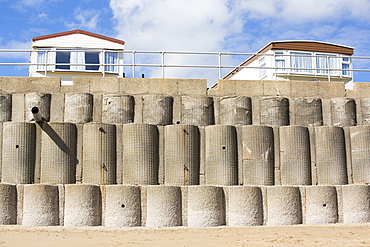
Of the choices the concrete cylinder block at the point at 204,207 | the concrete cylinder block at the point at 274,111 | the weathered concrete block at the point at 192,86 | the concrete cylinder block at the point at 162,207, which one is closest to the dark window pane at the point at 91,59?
the weathered concrete block at the point at 192,86

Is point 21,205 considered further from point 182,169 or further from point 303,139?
point 303,139

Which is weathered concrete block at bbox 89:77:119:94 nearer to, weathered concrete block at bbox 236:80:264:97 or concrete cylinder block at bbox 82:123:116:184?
concrete cylinder block at bbox 82:123:116:184

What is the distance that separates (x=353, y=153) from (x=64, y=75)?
1393 cm

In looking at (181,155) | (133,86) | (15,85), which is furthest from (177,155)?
(15,85)

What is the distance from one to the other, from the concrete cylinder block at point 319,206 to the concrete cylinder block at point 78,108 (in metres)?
5.94

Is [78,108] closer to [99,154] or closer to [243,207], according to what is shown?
[99,154]

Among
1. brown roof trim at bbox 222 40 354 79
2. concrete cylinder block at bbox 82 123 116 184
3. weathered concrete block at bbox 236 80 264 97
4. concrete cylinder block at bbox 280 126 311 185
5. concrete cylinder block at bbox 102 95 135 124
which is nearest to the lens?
concrete cylinder block at bbox 82 123 116 184

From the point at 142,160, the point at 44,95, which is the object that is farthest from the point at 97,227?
the point at 44,95

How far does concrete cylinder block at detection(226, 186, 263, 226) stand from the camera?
13664 mm

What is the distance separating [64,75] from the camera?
81.2ft

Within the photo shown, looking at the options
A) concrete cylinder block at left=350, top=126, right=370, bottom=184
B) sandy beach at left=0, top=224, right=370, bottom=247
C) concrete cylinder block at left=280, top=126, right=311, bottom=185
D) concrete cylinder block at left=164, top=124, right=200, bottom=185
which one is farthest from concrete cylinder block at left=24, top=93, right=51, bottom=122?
concrete cylinder block at left=350, top=126, right=370, bottom=184

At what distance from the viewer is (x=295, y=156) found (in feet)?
48.6

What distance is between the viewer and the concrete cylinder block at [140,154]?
46.1 feet

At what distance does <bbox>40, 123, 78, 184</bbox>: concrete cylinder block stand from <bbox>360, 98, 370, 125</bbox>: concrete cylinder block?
26.3 feet
